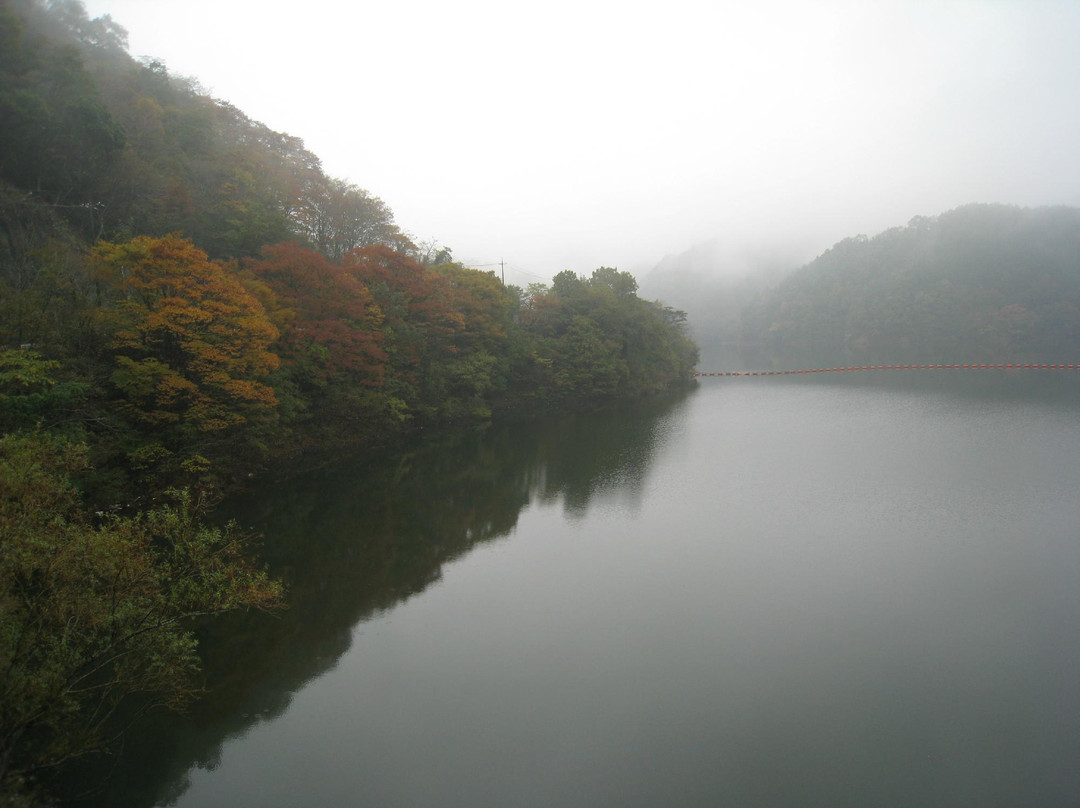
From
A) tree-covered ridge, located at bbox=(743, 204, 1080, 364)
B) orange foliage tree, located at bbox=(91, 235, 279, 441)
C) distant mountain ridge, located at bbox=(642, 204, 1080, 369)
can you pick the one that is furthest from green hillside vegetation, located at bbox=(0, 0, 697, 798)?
tree-covered ridge, located at bbox=(743, 204, 1080, 364)

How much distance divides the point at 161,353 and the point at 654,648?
14.5 meters

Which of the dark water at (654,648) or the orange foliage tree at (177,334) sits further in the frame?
the orange foliage tree at (177,334)

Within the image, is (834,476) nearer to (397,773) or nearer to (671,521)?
(671,521)

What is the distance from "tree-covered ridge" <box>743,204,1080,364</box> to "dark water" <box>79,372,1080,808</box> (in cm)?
5601

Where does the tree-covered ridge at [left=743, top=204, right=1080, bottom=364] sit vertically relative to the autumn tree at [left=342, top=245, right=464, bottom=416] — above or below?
above

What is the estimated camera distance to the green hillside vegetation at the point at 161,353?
6582 millimetres

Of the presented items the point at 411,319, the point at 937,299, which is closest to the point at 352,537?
the point at 411,319

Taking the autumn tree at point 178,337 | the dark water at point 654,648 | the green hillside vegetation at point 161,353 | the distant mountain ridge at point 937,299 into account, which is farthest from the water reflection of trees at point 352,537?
the distant mountain ridge at point 937,299

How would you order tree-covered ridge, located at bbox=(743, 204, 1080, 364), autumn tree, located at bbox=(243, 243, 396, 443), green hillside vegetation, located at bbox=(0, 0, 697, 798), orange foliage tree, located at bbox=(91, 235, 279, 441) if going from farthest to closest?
tree-covered ridge, located at bbox=(743, 204, 1080, 364), autumn tree, located at bbox=(243, 243, 396, 443), orange foliage tree, located at bbox=(91, 235, 279, 441), green hillside vegetation, located at bbox=(0, 0, 697, 798)

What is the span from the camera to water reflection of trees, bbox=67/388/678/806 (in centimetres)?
819

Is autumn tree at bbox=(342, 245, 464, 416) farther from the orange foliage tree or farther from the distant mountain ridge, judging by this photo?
the distant mountain ridge

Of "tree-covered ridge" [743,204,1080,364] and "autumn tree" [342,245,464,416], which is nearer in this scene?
"autumn tree" [342,245,464,416]

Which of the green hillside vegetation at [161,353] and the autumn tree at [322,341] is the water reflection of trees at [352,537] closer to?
the green hillside vegetation at [161,353]

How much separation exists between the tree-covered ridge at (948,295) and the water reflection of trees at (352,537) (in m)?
54.5
